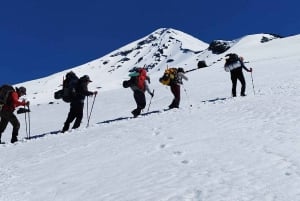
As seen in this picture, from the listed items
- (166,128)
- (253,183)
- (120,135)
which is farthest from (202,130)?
(253,183)

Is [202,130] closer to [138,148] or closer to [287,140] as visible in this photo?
[138,148]

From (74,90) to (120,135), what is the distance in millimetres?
3578

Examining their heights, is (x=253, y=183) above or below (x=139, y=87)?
below

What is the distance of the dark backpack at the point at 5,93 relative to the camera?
49.2 feet

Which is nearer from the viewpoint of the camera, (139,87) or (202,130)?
(202,130)

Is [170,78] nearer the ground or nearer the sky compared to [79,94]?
nearer the sky

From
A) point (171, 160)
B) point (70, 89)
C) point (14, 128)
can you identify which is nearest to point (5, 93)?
point (14, 128)

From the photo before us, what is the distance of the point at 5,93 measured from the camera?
15055 millimetres

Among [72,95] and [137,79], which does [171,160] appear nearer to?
[72,95]

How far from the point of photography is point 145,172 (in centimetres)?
838

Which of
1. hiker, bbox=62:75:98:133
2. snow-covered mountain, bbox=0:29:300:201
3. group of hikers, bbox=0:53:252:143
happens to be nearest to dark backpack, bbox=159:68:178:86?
group of hikers, bbox=0:53:252:143

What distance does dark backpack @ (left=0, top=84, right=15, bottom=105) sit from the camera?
15008mm

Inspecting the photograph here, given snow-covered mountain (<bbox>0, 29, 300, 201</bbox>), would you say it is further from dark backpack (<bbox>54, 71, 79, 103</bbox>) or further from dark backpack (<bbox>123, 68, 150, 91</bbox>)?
dark backpack (<bbox>123, 68, 150, 91</bbox>)

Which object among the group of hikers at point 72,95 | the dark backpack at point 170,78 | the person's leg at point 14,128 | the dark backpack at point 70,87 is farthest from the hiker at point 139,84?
the person's leg at point 14,128
